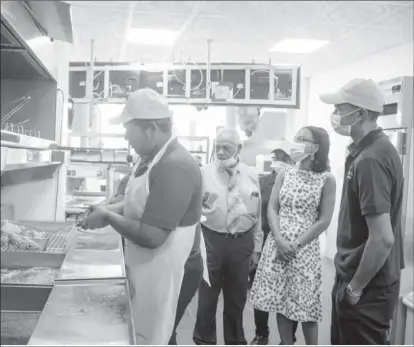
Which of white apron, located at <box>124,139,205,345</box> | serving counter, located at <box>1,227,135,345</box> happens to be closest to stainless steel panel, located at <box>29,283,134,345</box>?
serving counter, located at <box>1,227,135,345</box>

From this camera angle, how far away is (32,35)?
1.69 metres

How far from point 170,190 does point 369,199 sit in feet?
2.52

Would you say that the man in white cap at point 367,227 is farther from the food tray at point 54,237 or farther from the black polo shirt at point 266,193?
the black polo shirt at point 266,193

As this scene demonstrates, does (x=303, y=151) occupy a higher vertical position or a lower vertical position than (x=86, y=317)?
higher

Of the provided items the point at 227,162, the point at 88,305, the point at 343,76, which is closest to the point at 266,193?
the point at 227,162

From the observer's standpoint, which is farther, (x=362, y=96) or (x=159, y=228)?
(x=362, y=96)

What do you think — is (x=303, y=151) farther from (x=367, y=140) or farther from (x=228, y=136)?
(x=367, y=140)

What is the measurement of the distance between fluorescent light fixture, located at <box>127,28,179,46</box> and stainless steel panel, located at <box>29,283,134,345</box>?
5124 millimetres

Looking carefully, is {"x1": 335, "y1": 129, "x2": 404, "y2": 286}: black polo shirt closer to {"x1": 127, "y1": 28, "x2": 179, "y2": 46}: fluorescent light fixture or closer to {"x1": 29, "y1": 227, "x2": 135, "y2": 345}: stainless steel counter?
{"x1": 29, "y1": 227, "x2": 135, "y2": 345}: stainless steel counter

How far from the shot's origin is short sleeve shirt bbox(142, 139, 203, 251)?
1.72m

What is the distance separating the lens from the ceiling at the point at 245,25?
16.0 ft

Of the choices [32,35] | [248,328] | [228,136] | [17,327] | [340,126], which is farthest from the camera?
[248,328]

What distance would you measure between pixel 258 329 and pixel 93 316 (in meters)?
2.32

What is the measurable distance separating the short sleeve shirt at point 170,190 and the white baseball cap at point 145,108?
0.17 metres
